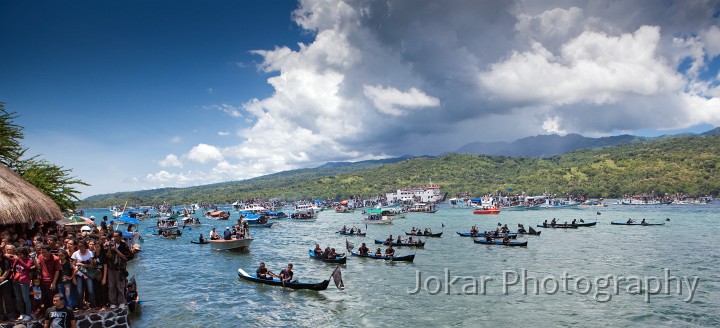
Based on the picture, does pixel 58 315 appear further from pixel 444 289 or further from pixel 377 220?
pixel 377 220

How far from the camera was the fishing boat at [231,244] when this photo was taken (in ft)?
158

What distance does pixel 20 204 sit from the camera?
66.5ft

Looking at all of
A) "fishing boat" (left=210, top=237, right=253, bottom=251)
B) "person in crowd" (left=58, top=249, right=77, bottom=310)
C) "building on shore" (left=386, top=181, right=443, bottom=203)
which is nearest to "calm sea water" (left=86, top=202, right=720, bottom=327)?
"fishing boat" (left=210, top=237, right=253, bottom=251)

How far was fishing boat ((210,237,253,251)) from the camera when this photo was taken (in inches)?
1892

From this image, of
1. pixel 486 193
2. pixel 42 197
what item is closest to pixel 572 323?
pixel 42 197

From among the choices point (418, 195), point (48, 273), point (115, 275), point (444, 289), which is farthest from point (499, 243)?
point (418, 195)

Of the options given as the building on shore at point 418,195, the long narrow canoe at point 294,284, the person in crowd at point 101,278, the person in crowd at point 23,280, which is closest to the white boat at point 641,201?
the building on shore at point 418,195

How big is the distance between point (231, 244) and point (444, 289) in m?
27.6

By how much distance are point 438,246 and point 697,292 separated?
2674 centimetres

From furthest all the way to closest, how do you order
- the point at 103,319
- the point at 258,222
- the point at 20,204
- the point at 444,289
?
the point at 258,222, the point at 444,289, the point at 20,204, the point at 103,319

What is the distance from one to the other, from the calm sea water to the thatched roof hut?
24.4 feet

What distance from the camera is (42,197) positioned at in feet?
79.7

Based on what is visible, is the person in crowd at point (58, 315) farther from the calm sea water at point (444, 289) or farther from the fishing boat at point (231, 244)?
the fishing boat at point (231, 244)

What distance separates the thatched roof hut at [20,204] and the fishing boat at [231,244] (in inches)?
978
